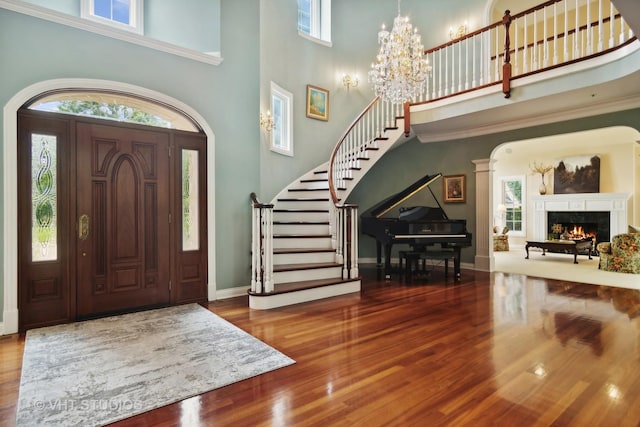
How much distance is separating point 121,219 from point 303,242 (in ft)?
8.05

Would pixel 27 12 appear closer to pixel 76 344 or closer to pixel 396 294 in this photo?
pixel 76 344

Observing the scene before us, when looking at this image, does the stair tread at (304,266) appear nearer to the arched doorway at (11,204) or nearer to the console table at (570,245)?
the arched doorway at (11,204)

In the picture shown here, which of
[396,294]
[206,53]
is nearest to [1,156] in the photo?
[206,53]

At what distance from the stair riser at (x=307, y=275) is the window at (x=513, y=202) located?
321 inches

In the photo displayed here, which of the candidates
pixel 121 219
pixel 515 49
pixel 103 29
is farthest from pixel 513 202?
pixel 103 29

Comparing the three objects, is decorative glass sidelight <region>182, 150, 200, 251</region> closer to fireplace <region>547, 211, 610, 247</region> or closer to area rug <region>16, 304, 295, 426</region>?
area rug <region>16, 304, 295, 426</region>

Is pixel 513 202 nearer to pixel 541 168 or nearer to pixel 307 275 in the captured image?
pixel 541 168

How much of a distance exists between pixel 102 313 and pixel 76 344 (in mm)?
849

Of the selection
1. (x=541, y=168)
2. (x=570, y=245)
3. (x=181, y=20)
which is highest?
(x=181, y=20)

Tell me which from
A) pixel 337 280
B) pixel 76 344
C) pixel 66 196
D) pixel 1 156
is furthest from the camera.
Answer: pixel 337 280

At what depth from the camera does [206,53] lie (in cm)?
446

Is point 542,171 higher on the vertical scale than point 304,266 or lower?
higher

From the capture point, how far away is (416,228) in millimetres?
5512

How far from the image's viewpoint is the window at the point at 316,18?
7277mm
